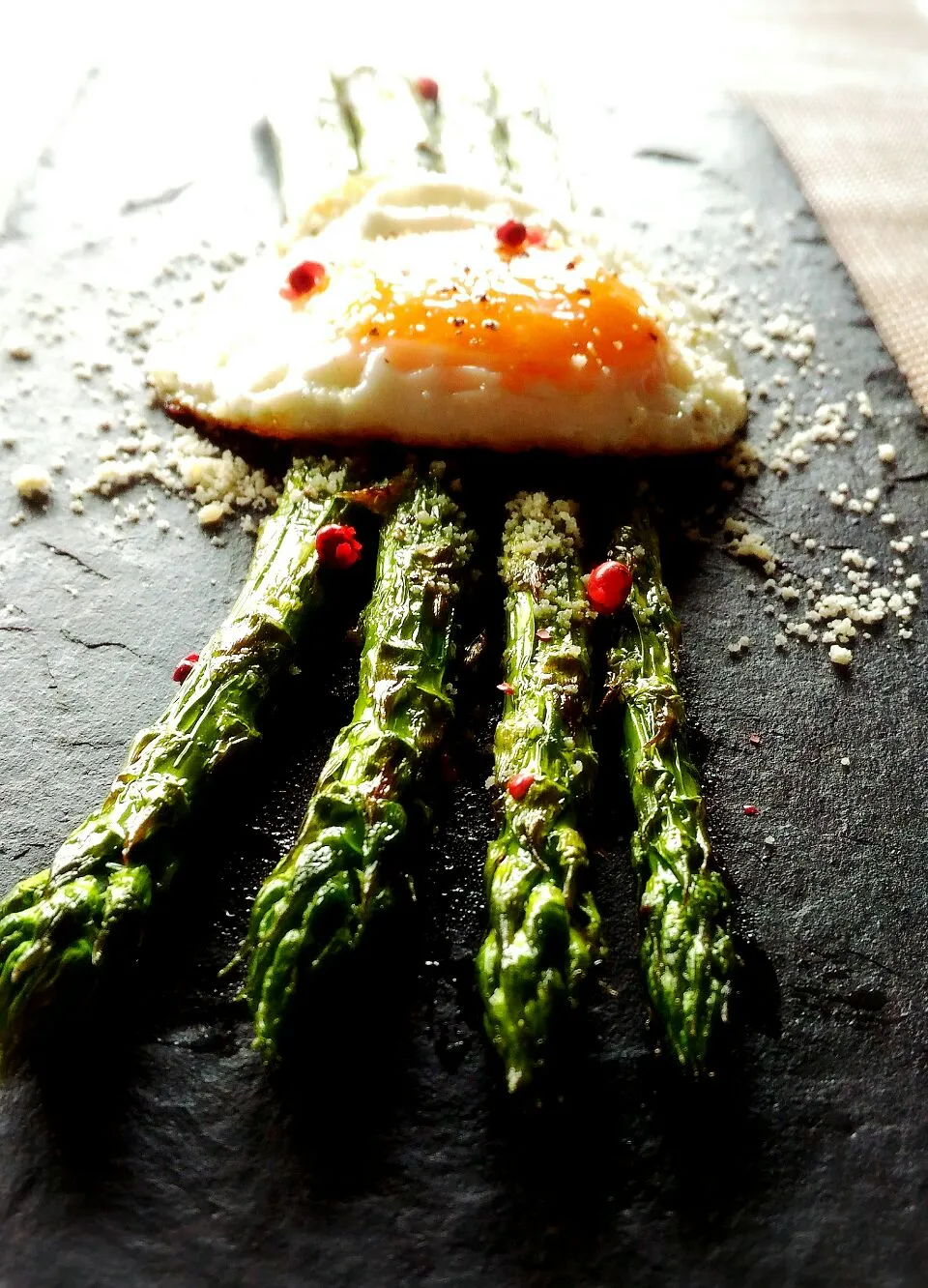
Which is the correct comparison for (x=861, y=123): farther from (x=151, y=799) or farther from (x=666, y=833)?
(x=151, y=799)

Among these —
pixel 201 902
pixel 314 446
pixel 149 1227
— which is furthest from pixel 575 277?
pixel 149 1227

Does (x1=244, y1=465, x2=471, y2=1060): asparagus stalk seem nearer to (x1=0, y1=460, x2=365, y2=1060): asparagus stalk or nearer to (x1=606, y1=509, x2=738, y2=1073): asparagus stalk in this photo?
(x1=0, y1=460, x2=365, y2=1060): asparagus stalk

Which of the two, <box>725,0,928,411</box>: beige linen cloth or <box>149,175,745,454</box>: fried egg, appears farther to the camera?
<box>725,0,928,411</box>: beige linen cloth

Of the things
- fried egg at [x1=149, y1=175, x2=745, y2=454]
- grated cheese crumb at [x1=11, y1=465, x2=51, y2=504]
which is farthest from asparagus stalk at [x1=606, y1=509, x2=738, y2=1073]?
grated cheese crumb at [x1=11, y1=465, x2=51, y2=504]

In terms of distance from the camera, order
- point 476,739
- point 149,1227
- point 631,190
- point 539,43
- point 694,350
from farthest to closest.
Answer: point 539,43 → point 631,190 → point 694,350 → point 476,739 → point 149,1227

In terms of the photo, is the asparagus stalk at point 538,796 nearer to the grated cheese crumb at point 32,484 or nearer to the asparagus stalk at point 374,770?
the asparagus stalk at point 374,770

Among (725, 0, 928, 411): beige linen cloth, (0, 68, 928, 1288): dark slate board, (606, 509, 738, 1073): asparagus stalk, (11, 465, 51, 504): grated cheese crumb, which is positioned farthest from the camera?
(725, 0, 928, 411): beige linen cloth

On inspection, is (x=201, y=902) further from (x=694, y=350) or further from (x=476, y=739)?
(x=694, y=350)
